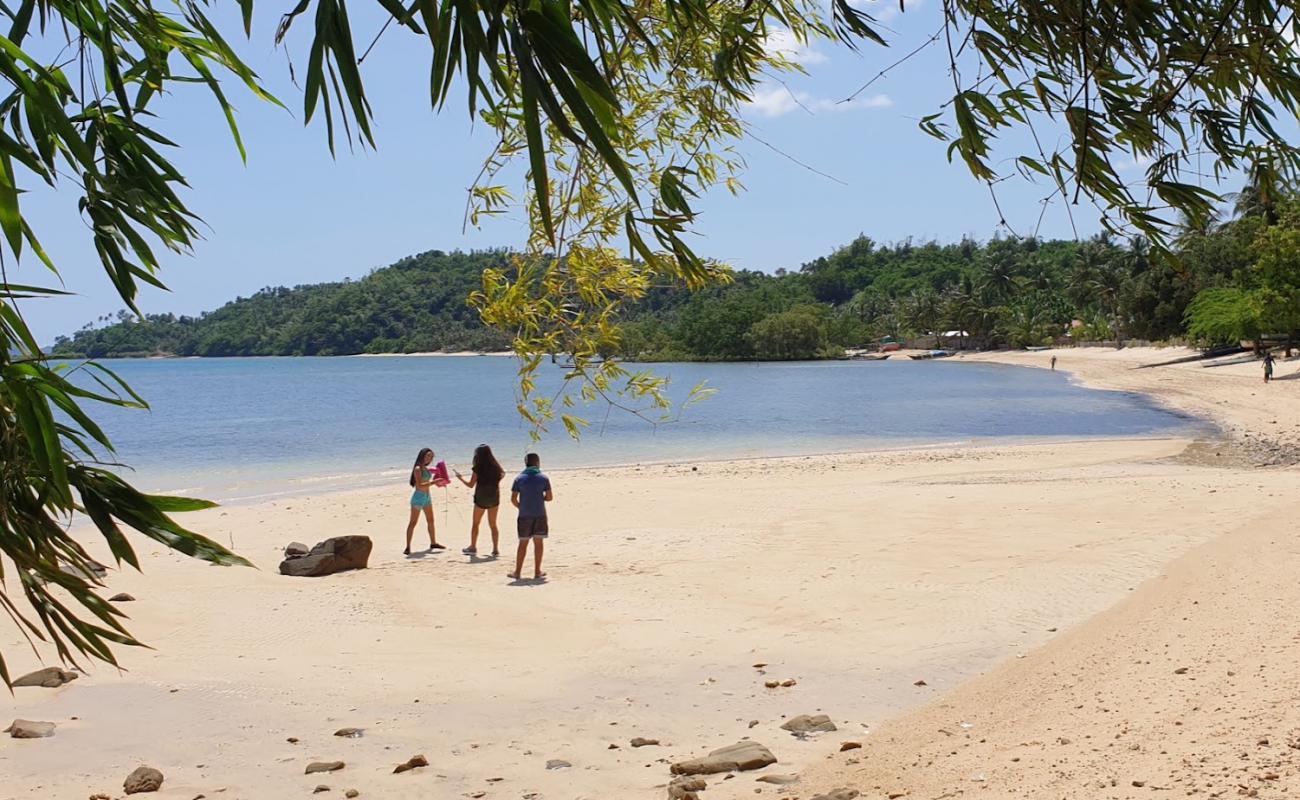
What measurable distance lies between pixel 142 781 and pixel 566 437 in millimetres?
30806

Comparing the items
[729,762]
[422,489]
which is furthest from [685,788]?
[422,489]

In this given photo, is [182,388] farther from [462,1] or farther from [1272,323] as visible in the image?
[462,1]

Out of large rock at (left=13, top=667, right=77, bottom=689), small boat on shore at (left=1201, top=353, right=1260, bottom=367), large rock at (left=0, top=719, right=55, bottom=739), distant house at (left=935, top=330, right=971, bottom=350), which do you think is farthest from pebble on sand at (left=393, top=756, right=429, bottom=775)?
distant house at (left=935, top=330, right=971, bottom=350)

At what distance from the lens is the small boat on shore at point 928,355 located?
11312 centimetres

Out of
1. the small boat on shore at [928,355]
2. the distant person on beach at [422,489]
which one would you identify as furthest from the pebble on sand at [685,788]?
the small boat on shore at [928,355]

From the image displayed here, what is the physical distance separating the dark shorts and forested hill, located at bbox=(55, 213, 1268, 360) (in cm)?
253

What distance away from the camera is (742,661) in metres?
8.16

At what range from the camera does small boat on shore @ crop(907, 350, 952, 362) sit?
113m

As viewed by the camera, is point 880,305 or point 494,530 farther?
point 880,305

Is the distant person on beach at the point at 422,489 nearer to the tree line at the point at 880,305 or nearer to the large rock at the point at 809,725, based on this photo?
the tree line at the point at 880,305

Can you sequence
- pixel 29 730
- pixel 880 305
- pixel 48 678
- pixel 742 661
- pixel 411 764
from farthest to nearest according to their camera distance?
pixel 880 305
pixel 742 661
pixel 48 678
pixel 29 730
pixel 411 764

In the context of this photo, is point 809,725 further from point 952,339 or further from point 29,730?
point 952,339

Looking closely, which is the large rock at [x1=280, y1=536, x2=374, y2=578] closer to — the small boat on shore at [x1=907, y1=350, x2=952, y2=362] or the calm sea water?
the calm sea water

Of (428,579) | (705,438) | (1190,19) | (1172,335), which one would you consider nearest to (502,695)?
(428,579)
